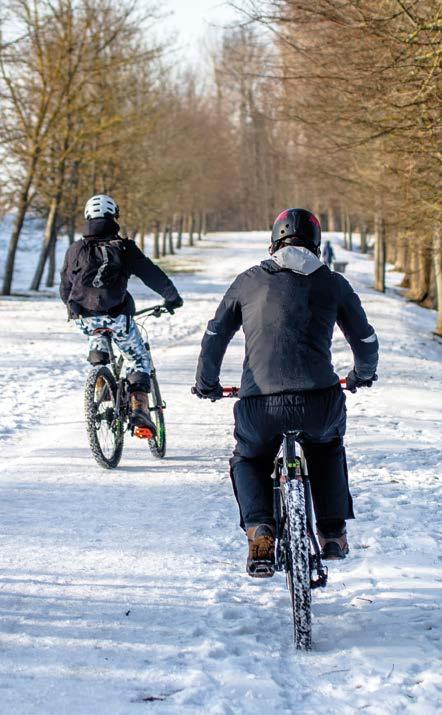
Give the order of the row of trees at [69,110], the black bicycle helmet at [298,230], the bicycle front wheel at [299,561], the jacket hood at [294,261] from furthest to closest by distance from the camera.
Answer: the row of trees at [69,110] < the black bicycle helmet at [298,230] < the jacket hood at [294,261] < the bicycle front wheel at [299,561]

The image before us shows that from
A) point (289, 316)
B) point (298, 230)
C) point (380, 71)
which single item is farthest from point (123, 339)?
Result: point (380, 71)

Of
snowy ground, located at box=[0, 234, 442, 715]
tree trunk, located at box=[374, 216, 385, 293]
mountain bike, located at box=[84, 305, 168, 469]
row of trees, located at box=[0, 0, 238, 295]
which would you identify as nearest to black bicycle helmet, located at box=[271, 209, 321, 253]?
snowy ground, located at box=[0, 234, 442, 715]

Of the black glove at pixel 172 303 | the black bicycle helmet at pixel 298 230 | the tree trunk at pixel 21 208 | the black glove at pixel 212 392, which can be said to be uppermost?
the tree trunk at pixel 21 208

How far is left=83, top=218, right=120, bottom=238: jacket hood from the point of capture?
670 centimetres

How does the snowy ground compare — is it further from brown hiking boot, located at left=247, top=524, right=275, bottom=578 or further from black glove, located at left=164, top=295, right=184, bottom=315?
black glove, located at left=164, top=295, right=184, bottom=315

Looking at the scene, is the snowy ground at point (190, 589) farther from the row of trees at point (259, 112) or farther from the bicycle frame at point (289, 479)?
the row of trees at point (259, 112)

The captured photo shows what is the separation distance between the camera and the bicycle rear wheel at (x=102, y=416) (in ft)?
22.5

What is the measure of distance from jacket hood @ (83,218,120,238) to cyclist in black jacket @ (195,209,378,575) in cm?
280

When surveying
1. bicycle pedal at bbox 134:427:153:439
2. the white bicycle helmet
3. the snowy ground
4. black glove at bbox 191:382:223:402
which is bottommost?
the snowy ground

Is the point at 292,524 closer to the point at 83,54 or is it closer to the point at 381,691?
the point at 381,691

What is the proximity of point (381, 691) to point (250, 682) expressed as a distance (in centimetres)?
52

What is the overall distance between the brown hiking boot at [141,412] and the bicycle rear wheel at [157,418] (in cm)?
24

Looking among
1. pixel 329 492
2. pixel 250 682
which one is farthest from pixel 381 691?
pixel 329 492

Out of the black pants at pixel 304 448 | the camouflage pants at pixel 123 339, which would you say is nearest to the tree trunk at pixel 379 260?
the camouflage pants at pixel 123 339
